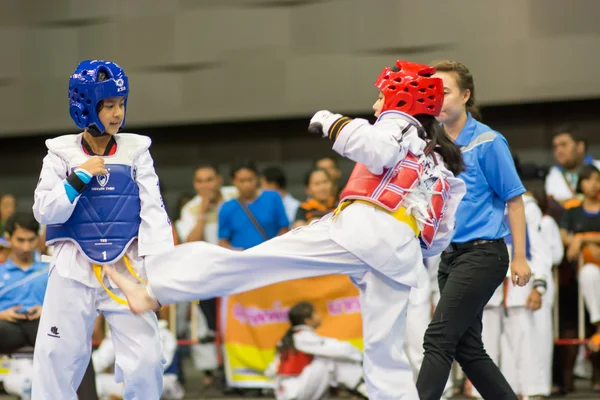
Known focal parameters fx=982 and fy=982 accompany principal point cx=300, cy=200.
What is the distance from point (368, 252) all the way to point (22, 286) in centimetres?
354

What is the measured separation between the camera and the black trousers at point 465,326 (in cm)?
455

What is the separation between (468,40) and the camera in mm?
9898

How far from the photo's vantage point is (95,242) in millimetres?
4352

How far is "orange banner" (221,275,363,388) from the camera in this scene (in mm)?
7441

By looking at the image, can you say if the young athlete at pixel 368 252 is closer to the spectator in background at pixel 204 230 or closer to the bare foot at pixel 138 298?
the bare foot at pixel 138 298

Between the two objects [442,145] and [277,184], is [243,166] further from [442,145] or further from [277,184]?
[442,145]

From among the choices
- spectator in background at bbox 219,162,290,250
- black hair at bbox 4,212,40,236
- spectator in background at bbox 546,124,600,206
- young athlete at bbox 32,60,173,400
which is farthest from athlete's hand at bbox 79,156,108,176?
spectator in background at bbox 546,124,600,206

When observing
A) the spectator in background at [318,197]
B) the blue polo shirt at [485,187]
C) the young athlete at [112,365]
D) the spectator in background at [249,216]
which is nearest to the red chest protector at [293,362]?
the young athlete at [112,365]

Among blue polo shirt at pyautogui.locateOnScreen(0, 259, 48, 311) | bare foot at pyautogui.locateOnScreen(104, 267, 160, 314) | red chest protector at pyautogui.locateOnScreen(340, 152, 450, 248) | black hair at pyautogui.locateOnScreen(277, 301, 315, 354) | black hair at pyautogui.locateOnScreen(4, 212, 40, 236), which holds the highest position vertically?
red chest protector at pyautogui.locateOnScreen(340, 152, 450, 248)

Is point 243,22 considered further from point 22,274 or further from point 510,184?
point 510,184

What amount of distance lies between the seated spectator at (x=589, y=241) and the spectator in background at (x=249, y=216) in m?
2.36

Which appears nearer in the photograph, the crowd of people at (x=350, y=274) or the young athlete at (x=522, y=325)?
the crowd of people at (x=350, y=274)

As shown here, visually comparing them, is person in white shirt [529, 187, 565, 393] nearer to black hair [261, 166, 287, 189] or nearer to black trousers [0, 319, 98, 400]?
black hair [261, 166, 287, 189]

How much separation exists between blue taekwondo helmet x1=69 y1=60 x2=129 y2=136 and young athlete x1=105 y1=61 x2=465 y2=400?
0.73 m
